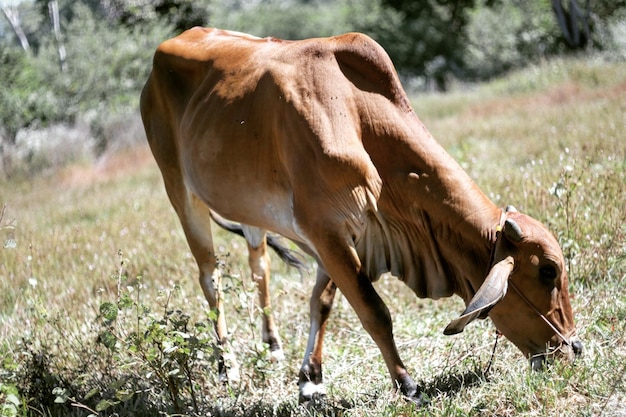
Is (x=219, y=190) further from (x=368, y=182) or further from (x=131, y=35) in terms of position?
(x=131, y=35)

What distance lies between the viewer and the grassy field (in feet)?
11.7

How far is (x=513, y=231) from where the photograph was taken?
11.0 feet

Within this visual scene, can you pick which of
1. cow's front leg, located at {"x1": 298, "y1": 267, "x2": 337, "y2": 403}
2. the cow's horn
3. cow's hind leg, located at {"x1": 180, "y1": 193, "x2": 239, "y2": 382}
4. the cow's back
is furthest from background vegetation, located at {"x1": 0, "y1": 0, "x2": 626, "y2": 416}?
the cow's horn

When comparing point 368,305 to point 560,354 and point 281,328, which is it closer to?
point 560,354

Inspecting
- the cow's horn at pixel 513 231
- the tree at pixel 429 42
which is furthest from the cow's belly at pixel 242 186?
the tree at pixel 429 42

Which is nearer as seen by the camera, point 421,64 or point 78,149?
point 78,149

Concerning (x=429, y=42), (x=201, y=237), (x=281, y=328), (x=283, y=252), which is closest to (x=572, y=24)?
(x=429, y=42)

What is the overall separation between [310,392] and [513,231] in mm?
1387

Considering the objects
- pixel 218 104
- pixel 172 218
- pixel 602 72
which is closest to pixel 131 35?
pixel 602 72

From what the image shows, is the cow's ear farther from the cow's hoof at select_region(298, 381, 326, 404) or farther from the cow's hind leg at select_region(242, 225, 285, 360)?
the cow's hind leg at select_region(242, 225, 285, 360)

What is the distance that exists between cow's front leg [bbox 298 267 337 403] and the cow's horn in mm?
1236

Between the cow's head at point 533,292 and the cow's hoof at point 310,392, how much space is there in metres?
0.99

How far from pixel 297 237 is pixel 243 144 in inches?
22.7

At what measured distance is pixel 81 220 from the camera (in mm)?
9883
